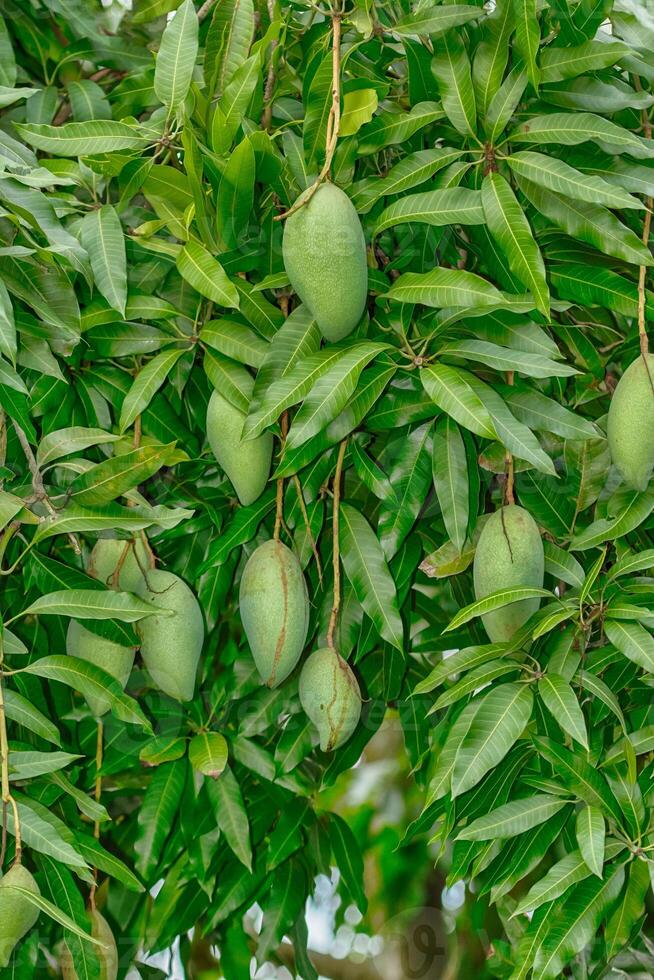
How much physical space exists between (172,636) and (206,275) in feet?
1.12

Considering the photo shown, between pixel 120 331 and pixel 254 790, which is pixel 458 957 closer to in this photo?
pixel 254 790

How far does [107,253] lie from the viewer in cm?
109

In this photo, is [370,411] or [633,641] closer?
[633,641]

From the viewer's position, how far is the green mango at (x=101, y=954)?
1163 mm

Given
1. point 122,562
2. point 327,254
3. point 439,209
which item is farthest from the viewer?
point 122,562

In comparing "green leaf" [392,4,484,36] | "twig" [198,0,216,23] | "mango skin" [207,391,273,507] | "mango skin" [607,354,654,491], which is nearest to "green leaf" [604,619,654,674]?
"mango skin" [607,354,654,491]

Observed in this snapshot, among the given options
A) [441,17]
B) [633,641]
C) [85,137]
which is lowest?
[633,641]

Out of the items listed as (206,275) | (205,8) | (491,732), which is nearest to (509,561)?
(491,732)

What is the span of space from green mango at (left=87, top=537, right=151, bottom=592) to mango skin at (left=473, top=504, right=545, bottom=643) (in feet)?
1.10

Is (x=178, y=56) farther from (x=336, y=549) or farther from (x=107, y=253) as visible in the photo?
(x=336, y=549)

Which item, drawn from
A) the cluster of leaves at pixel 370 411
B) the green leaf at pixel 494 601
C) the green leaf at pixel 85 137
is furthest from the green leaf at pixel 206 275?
the green leaf at pixel 494 601

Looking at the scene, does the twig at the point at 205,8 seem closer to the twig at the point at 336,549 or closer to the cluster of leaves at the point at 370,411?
the cluster of leaves at the point at 370,411

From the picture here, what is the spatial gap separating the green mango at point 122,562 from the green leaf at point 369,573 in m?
0.20

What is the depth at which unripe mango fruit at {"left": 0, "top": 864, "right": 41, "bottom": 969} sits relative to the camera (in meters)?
0.97
